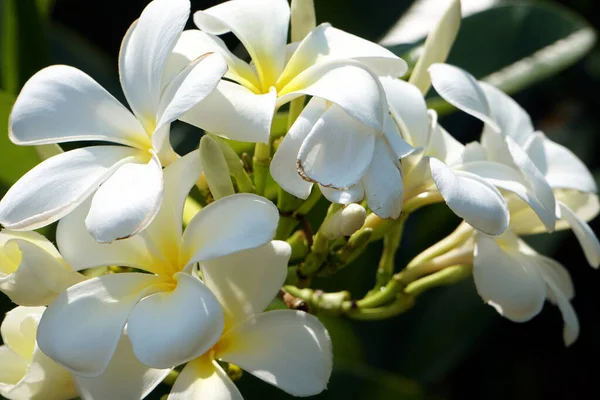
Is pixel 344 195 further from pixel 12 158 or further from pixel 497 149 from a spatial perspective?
pixel 12 158

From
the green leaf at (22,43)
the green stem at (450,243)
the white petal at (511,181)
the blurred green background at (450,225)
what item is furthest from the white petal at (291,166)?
the green leaf at (22,43)

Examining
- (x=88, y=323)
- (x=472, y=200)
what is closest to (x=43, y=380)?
(x=88, y=323)

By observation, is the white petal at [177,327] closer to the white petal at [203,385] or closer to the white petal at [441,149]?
the white petal at [203,385]

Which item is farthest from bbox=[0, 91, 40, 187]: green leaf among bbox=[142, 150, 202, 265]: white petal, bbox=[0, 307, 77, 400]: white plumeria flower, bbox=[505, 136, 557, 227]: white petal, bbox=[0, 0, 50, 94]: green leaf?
bbox=[505, 136, 557, 227]: white petal

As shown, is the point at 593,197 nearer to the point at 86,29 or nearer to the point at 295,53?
the point at 295,53

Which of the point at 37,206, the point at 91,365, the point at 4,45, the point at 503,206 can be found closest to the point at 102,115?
the point at 37,206

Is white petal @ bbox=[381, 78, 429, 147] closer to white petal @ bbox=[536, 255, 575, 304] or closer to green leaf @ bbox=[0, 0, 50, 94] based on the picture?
white petal @ bbox=[536, 255, 575, 304]
